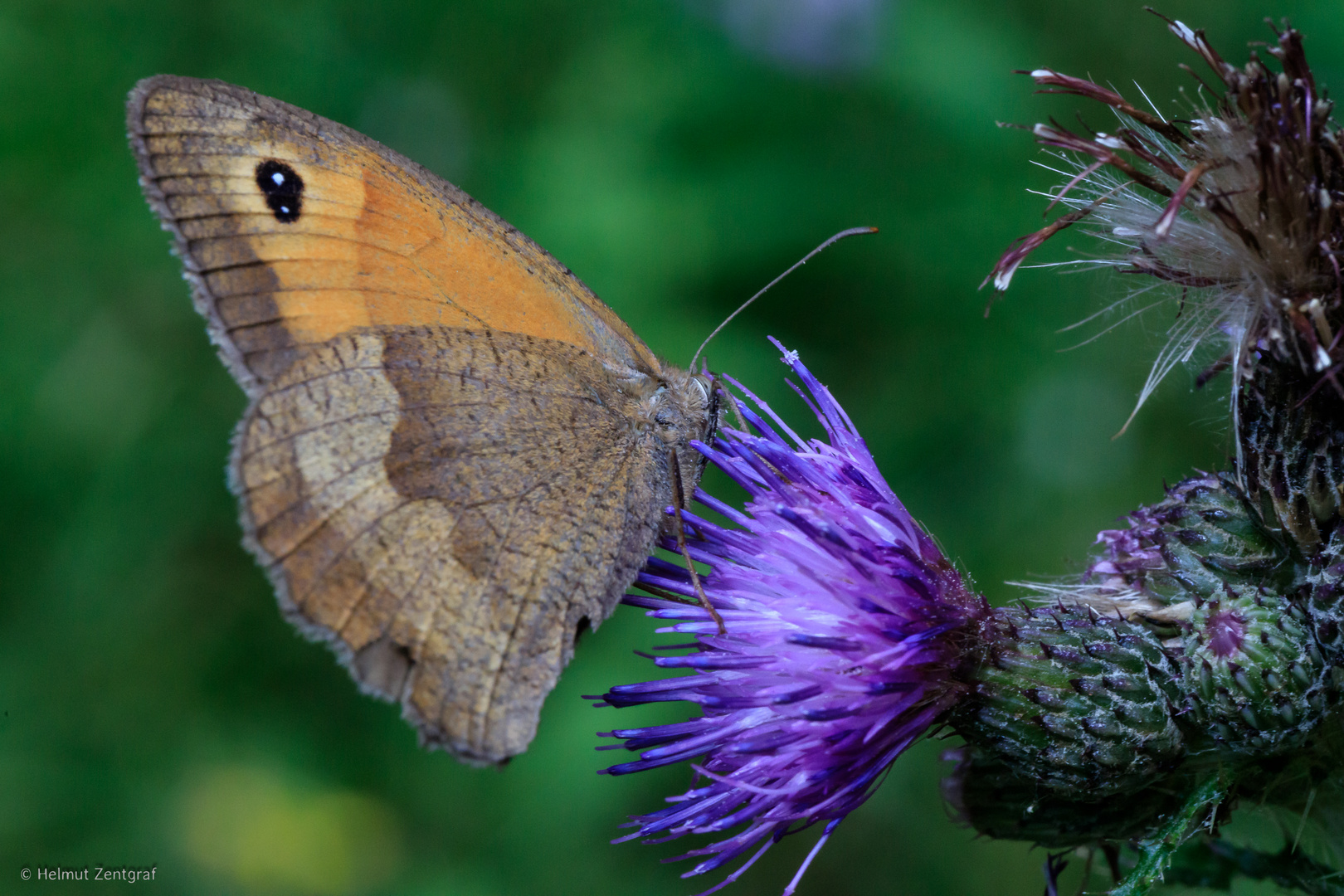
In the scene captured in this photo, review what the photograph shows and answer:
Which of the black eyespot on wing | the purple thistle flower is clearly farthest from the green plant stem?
the black eyespot on wing

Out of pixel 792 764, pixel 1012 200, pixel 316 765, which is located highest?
pixel 1012 200

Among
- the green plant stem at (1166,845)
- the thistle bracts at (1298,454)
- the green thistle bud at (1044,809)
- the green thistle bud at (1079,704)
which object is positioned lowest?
the green thistle bud at (1044,809)

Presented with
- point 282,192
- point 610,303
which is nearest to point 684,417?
point 282,192

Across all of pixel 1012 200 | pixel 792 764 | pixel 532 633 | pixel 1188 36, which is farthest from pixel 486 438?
pixel 1012 200

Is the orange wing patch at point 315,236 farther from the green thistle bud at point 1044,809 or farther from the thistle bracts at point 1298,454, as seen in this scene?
the thistle bracts at point 1298,454

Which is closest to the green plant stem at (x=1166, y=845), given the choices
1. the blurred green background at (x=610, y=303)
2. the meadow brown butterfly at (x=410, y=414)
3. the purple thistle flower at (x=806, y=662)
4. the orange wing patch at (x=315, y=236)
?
the purple thistle flower at (x=806, y=662)

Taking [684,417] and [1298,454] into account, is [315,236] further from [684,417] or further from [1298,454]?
[1298,454]

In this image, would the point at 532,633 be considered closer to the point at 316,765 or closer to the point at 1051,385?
the point at 316,765
